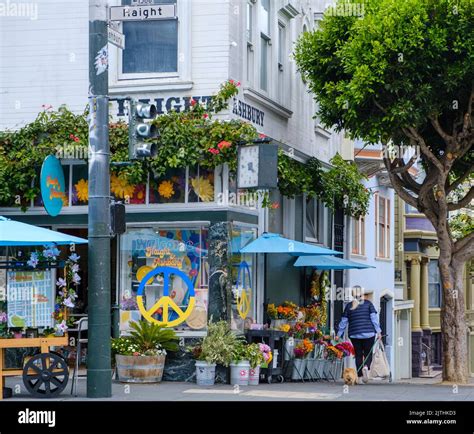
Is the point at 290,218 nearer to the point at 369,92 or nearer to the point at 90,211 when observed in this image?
the point at 369,92

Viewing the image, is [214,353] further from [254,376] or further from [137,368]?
[137,368]

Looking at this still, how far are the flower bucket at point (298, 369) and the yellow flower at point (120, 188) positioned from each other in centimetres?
421

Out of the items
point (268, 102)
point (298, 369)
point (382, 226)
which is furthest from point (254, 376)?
point (382, 226)

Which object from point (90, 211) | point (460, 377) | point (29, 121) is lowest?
point (460, 377)

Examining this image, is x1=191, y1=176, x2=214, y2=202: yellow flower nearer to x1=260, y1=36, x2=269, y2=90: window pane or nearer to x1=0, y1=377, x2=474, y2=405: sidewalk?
x1=0, y1=377, x2=474, y2=405: sidewalk

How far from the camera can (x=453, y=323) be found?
21719 mm

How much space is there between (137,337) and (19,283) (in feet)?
9.25

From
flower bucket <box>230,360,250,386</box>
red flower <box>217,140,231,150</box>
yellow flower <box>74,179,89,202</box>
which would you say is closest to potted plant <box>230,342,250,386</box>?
flower bucket <box>230,360,250,386</box>

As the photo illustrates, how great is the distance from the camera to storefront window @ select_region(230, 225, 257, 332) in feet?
66.0

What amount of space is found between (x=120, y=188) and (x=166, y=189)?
0.86m

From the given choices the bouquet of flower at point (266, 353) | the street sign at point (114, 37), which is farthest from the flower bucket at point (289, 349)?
the street sign at point (114, 37)
